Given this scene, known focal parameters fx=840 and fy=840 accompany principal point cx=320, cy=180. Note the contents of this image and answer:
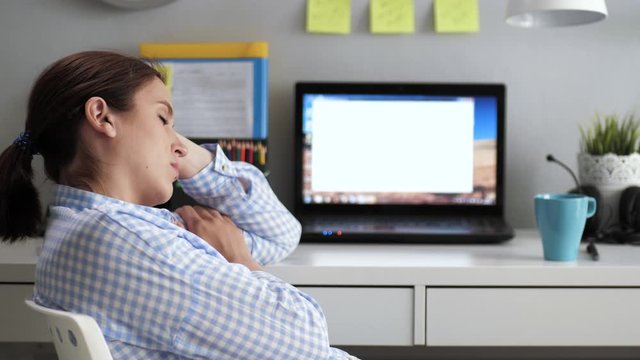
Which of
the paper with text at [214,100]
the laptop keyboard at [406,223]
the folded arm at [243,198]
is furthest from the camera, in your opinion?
the paper with text at [214,100]

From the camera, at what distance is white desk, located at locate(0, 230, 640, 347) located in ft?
4.89

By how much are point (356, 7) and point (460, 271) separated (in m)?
0.77

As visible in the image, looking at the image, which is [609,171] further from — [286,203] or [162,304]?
[162,304]

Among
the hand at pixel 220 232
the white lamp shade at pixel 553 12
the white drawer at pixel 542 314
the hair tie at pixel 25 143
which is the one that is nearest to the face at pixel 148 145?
the hair tie at pixel 25 143

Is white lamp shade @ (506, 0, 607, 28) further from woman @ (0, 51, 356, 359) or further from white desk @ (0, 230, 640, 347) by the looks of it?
woman @ (0, 51, 356, 359)

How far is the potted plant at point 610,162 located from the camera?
1.81 m

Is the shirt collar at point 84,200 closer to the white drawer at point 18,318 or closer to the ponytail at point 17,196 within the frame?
the ponytail at point 17,196

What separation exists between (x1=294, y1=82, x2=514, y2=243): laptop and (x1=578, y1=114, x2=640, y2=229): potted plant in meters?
0.19

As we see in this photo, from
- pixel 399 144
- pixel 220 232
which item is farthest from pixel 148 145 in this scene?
pixel 399 144

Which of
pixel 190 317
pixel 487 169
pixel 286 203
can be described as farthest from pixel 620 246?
pixel 190 317

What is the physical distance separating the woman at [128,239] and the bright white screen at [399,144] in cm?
77

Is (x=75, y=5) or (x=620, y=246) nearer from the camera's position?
(x=620, y=246)

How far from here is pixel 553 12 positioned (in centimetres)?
184

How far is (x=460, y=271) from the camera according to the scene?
58.6 inches
